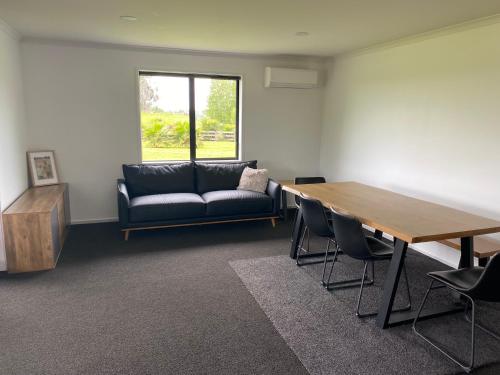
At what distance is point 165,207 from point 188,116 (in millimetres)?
1601

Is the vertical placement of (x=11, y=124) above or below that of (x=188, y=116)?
below

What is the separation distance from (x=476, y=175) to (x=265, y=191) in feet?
8.49

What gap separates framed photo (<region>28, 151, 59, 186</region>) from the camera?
15.1 feet

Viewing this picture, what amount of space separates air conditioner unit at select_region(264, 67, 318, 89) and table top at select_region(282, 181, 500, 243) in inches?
86.8

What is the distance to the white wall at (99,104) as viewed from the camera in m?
4.69

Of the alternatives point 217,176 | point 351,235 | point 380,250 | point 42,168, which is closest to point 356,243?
point 351,235

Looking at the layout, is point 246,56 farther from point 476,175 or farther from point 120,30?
point 476,175

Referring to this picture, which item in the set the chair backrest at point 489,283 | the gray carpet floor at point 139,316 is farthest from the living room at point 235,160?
the chair backrest at point 489,283

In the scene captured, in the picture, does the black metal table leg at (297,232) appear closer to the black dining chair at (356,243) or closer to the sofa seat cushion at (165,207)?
the black dining chair at (356,243)

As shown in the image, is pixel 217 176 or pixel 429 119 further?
pixel 217 176

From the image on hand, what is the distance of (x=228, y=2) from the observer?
295 cm

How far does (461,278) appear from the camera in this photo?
2541 millimetres

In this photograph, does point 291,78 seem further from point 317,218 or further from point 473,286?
point 473,286

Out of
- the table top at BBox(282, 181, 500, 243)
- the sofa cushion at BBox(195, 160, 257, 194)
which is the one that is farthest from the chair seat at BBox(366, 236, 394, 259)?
the sofa cushion at BBox(195, 160, 257, 194)
